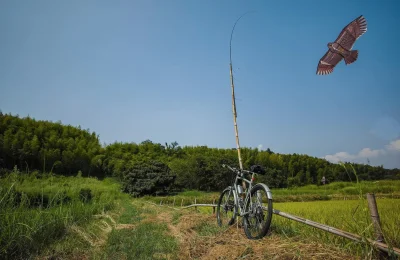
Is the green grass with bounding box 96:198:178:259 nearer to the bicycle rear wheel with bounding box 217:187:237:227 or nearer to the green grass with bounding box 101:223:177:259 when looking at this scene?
the green grass with bounding box 101:223:177:259

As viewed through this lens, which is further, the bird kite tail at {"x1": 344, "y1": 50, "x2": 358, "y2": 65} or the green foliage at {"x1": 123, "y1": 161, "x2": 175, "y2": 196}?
the green foliage at {"x1": 123, "y1": 161, "x2": 175, "y2": 196}

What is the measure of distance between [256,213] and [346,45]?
2.51 metres

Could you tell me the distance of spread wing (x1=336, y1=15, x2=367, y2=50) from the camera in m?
3.51

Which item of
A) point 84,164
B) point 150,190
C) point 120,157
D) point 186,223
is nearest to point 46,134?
point 84,164

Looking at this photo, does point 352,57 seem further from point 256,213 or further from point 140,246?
point 140,246

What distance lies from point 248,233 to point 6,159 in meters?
34.7

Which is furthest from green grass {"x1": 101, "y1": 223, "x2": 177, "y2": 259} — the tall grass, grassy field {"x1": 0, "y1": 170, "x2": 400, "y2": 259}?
the tall grass

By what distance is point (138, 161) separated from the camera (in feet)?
104

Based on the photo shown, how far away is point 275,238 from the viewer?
3.50 metres

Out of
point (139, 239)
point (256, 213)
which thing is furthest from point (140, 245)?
point (256, 213)

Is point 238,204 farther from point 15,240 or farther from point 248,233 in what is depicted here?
point 15,240

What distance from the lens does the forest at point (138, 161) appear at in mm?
28359

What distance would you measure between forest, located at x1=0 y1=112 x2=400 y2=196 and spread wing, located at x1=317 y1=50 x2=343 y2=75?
23838mm

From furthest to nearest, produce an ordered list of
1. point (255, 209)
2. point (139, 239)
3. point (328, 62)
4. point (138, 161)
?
point (138, 161) → point (139, 239) → point (255, 209) → point (328, 62)
